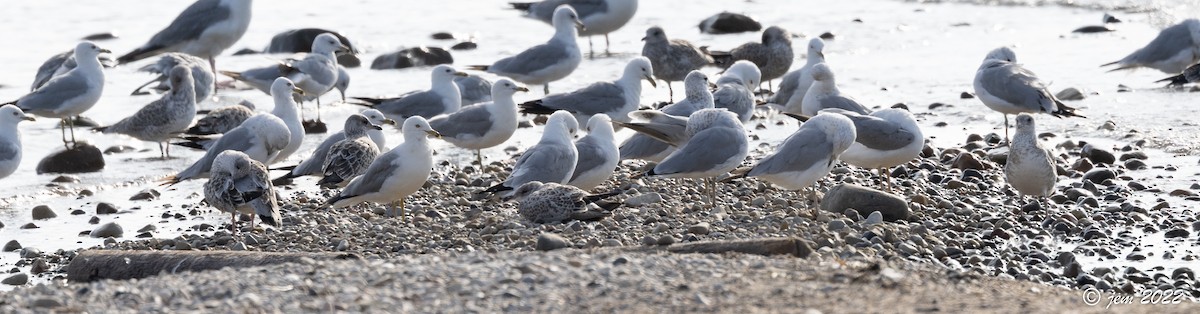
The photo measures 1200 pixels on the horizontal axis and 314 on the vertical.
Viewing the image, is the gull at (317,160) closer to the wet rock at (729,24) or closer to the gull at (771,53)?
the gull at (771,53)

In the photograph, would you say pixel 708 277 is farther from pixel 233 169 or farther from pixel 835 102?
pixel 835 102

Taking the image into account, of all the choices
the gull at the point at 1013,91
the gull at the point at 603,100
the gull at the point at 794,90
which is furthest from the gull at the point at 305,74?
the gull at the point at 1013,91

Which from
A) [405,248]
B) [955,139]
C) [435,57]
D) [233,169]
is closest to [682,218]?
[405,248]

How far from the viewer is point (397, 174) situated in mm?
8453

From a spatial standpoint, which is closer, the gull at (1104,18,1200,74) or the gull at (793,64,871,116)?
the gull at (793,64,871,116)

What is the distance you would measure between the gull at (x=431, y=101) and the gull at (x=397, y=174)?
2762 millimetres

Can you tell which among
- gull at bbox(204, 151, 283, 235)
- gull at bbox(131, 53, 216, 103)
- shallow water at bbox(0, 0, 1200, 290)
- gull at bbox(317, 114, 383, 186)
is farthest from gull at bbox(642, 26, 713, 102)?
gull at bbox(204, 151, 283, 235)

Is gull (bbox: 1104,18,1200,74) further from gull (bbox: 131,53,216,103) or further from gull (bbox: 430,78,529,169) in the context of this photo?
gull (bbox: 131,53,216,103)

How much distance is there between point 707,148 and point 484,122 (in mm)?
2315

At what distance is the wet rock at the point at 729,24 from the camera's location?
63.3ft

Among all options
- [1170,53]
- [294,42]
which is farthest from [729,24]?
[1170,53]

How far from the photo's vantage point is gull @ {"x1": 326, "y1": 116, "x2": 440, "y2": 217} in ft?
27.7

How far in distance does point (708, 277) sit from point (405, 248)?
2.42 meters

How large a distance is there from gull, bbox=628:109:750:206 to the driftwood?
2.64 m
